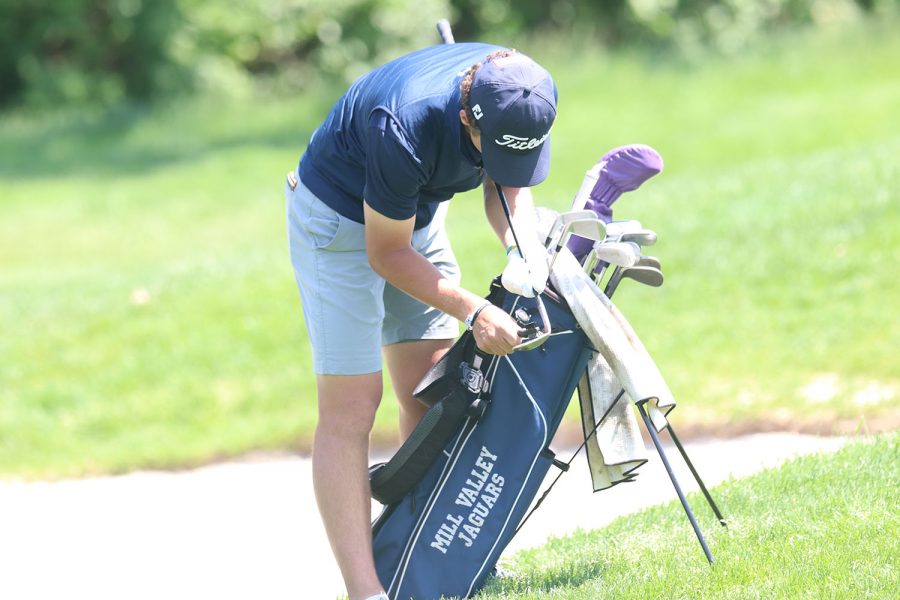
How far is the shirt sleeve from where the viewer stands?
10.7 ft

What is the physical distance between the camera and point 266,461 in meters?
6.17

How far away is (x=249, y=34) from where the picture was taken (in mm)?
17266

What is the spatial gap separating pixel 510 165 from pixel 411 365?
1.05 metres

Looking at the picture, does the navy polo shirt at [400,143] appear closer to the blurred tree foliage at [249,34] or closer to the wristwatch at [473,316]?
the wristwatch at [473,316]

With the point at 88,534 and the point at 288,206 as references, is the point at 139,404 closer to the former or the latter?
the point at 88,534

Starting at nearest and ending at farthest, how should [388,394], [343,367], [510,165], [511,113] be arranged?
[511,113], [510,165], [343,367], [388,394]

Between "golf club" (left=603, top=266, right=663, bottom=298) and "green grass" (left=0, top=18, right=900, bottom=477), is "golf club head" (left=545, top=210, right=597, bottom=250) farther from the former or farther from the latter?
"green grass" (left=0, top=18, right=900, bottom=477)

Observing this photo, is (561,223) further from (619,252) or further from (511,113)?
(511,113)

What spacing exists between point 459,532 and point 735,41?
1351 centimetres

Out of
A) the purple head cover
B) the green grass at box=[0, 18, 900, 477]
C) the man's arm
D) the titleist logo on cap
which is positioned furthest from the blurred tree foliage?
the titleist logo on cap

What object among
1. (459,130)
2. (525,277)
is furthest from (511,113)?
(525,277)

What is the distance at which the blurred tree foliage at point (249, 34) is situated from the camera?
16.6 meters

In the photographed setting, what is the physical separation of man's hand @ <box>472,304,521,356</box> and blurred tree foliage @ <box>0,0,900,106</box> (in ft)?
43.8

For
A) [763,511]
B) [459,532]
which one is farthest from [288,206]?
[763,511]
